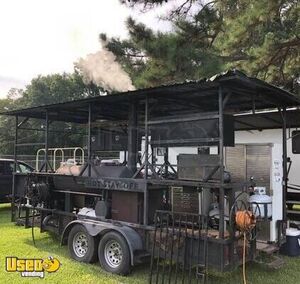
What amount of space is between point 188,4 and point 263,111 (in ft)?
14.5

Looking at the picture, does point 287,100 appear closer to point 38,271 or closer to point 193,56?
point 193,56

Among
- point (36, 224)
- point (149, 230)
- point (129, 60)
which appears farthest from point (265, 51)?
point (36, 224)

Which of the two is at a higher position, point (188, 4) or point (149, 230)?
point (188, 4)

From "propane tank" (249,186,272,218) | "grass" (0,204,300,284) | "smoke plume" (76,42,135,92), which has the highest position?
"smoke plume" (76,42,135,92)

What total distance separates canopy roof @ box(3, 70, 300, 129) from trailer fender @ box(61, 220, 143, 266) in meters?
1.88

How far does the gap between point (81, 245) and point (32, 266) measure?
76cm

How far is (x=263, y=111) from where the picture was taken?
7.33m

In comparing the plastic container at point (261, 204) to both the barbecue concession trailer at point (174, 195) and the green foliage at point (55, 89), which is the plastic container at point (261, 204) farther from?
the green foliage at point (55, 89)

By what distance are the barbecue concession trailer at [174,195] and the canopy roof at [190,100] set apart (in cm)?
2

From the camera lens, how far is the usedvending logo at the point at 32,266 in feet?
17.6

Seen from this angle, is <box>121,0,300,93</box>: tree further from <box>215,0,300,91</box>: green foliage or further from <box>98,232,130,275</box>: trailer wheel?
<box>98,232,130,275</box>: trailer wheel

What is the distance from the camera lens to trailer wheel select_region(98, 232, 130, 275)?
5109 mm

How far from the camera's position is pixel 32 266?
5.68 metres

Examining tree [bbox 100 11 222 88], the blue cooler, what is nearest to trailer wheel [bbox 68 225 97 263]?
the blue cooler
